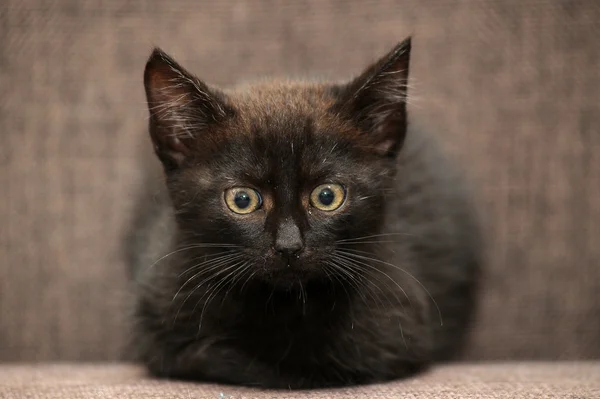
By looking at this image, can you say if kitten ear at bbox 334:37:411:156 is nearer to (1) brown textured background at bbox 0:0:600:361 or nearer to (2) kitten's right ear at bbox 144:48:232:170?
(2) kitten's right ear at bbox 144:48:232:170

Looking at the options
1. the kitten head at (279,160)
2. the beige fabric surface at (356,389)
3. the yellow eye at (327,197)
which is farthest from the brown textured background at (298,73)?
the yellow eye at (327,197)

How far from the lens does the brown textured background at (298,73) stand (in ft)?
6.71

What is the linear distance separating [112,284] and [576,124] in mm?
1324

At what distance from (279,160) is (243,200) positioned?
89mm

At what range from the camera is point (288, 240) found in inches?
47.7

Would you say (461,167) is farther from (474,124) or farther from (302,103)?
(302,103)

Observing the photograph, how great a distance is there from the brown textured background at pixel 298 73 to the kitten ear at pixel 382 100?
0.64 m

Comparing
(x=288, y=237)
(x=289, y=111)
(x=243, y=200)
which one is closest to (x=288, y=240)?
(x=288, y=237)

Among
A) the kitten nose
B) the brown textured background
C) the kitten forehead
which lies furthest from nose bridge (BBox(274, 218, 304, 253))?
the brown textured background

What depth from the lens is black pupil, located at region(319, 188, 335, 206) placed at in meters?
1.29

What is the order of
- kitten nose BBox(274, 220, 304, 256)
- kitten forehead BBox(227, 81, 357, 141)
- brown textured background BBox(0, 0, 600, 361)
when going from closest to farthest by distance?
1. kitten nose BBox(274, 220, 304, 256)
2. kitten forehead BBox(227, 81, 357, 141)
3. brown textured background BBox(0, 0, 600, 361)

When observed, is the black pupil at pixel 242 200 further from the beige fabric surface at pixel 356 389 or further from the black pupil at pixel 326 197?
the beige fabric surface at pixel 356 389

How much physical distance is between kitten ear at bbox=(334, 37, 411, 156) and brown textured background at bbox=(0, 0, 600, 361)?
0.64 metres

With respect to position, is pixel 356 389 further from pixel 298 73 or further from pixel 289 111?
pixel 298 73
